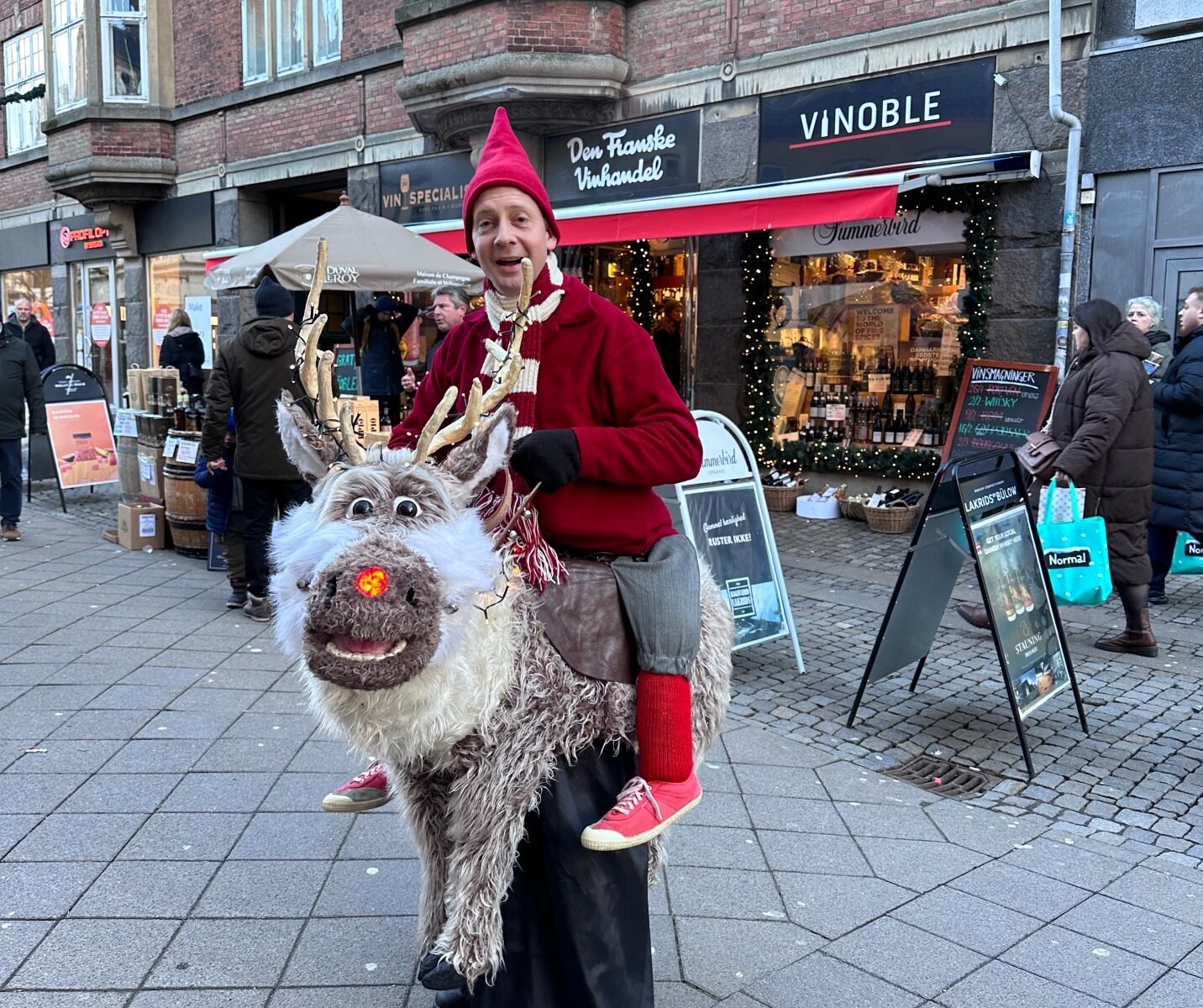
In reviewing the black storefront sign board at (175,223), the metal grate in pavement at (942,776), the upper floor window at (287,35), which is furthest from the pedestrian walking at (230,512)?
the black storefront sign board at (175,223)

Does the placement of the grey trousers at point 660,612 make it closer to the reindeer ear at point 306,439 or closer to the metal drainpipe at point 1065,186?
the reindeer ear at point 306,439

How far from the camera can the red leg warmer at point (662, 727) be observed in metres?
2.35

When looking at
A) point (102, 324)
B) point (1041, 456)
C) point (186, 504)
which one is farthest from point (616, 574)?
point (102, 324)

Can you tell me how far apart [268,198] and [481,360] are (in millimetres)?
15846

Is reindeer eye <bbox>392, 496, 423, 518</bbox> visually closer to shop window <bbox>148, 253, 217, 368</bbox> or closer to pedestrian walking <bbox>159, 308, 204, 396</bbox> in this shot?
pedestrian walking <bbox>159, 308, 204, 396</bbox>

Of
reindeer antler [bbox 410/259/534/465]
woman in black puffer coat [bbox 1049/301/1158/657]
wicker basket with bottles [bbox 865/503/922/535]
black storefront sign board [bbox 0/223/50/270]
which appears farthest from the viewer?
black storefront sign board [bbox 0/223/50/270]

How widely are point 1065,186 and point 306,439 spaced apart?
8.23 metres

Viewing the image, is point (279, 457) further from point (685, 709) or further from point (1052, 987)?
point (1052, 987)

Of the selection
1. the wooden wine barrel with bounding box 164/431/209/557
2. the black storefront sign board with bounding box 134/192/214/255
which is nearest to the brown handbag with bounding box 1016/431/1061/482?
the wooden wine barrel with bounding box 164/431/209/557

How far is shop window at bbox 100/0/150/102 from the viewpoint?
682 inches

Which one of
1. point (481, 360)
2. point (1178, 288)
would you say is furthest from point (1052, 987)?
point (1178, 288)

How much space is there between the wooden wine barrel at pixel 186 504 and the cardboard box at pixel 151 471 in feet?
1.30

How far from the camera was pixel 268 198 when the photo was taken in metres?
16.8

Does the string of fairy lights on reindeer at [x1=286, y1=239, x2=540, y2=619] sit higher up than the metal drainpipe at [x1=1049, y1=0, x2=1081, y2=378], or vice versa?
the metal drainpipe at [x1=1049, y1=0, x2=1081, y2=378]
